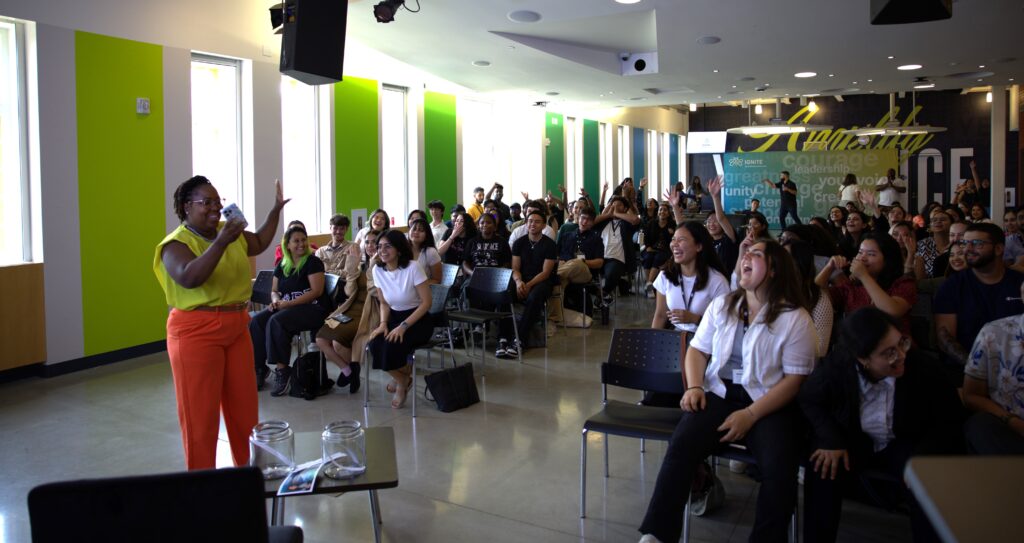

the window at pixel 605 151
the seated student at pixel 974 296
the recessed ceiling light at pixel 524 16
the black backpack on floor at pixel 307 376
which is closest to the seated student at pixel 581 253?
the recessed ceiling light at pixel 524 16

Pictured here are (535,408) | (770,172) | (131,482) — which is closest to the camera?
(131,482)

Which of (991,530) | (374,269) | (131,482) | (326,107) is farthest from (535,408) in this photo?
(326,107)

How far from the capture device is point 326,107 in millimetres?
10078

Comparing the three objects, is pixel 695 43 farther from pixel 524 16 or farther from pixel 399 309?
pixel 399 309

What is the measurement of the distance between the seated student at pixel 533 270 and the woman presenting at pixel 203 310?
4.13 m

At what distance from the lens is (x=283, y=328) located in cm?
580

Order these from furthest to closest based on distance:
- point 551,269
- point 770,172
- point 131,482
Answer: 1. point 770,172
2. point 551,269
3. point 131,482

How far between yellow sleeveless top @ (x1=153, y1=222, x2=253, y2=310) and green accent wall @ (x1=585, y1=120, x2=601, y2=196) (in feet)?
52.3

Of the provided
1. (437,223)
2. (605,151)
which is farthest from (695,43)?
(605,151)

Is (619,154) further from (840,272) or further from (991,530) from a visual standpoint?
(991,530)

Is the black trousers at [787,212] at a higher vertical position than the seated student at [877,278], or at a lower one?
higher

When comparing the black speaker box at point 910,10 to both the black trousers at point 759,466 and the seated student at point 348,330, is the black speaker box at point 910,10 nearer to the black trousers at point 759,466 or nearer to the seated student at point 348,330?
the black trousers at point 759,466

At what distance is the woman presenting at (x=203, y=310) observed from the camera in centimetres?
302

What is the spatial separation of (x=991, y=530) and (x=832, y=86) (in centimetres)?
1367
